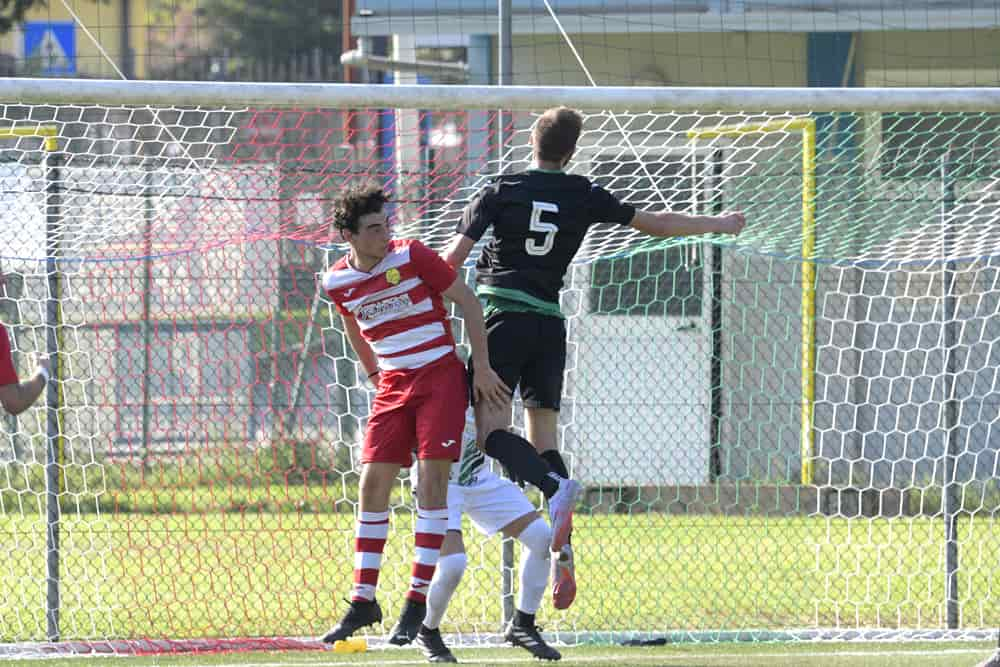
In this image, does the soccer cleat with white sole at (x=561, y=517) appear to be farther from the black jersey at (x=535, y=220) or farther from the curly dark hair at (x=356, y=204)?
the curly dark hair at (x=356, y=204)

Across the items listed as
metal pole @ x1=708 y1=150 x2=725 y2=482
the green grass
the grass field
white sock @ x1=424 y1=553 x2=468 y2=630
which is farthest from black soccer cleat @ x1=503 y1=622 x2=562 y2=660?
metal pole @ x1=708 y1=150 x2=725 y2=482

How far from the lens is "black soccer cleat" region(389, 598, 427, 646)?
20.0 ft

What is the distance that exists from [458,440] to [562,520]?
54 centimetres

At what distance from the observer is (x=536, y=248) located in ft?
20.8

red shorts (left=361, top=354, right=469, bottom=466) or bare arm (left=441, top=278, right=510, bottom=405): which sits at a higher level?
bare arm (left=441, top=278, right=510, bottom=405)

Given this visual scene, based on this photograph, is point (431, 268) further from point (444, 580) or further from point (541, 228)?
point (444, 580)

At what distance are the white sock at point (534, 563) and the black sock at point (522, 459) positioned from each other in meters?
0.41

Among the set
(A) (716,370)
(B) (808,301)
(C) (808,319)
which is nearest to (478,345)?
(C) (808,319)

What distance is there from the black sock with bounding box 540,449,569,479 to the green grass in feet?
5.87

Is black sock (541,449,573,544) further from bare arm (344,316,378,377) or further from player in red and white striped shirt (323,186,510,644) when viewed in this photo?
bare arm (344,316,378,377)

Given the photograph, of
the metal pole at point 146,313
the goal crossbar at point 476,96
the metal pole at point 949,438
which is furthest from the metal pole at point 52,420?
the metal pole at point 949,438

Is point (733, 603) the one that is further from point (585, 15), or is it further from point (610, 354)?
point (585, 15)

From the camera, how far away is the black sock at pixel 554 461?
21.2 feet

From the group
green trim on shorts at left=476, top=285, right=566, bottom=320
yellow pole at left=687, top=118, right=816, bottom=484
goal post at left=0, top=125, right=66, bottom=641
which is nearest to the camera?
green trim on shorts at left=476, top=285, right=566, bottom=320
